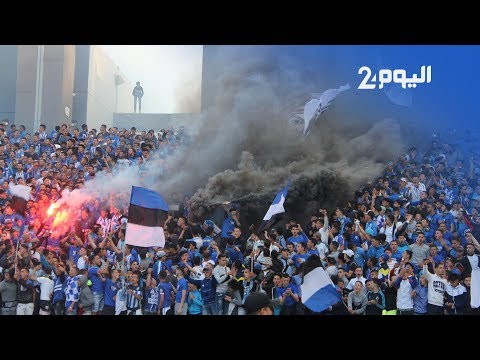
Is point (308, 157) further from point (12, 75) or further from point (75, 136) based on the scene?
point (12, 75)

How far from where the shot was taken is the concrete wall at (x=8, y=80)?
12484 mm

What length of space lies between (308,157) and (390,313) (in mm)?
3053

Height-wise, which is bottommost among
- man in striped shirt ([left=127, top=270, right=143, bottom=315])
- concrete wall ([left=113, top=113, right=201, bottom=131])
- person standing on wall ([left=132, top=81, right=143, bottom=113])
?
man in striped shirt ([left=127, top=270, right=143, bottom=315])

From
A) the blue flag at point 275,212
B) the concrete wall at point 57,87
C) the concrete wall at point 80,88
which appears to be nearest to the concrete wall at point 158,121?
the concrete wall at point 80,88

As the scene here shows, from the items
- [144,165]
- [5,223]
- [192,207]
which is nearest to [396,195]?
[192,207]

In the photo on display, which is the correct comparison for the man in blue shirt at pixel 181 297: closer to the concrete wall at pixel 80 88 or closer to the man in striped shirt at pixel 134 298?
the man in striped shirt at pixel 134 298

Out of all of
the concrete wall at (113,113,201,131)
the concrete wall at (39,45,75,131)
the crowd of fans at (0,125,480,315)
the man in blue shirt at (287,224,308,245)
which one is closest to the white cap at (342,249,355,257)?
the crowd of fans at (0,125,480,315)

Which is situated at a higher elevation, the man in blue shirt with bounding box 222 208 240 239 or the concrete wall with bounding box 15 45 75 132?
the concrete wall with bounding box 15 45 75 132

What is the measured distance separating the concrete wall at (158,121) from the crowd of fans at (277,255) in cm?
144

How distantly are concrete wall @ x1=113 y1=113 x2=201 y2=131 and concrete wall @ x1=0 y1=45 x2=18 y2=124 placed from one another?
76.5 inches

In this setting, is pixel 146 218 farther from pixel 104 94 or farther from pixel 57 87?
pixel 57 87

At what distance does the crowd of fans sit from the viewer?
33.2 feet

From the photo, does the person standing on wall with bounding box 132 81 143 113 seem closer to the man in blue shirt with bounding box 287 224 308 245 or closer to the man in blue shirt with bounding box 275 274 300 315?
the man in blue shirt with bounding box 287 224 308 245

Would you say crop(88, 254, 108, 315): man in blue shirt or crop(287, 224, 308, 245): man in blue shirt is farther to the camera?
crop(287, 224, 308, 245): man in blue shirt
